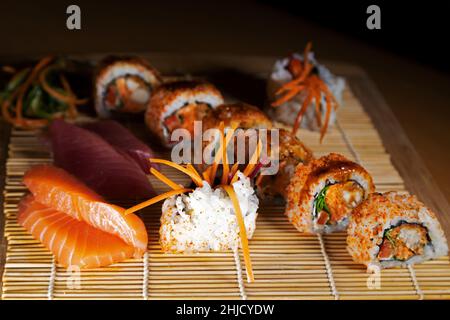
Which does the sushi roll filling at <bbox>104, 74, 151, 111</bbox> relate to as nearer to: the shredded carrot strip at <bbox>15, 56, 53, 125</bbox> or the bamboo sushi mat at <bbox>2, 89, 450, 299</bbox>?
the shredded carrot strip at <bbox>15, 56, 53, 125</bbox>

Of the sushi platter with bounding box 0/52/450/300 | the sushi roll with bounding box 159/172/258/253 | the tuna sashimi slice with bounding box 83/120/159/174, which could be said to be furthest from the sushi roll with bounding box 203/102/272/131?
the sushi roll with bounding box 159/172/258/253

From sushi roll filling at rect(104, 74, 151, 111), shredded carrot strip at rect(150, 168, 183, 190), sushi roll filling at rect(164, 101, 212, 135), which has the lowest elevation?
shredded carrot strip at rect(150, 168, 183, 190)

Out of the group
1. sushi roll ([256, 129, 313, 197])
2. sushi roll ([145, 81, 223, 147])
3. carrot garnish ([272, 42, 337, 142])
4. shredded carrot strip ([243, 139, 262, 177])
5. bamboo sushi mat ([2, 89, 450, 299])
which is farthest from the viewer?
carrot garnish ([272, 42, 337, 142])

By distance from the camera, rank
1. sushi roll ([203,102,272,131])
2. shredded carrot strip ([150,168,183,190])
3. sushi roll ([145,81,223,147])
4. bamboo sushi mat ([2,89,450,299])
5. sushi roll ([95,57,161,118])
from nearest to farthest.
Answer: bamboo sushi mat ([2,89,450,299])
shredded carrot strip ([150,168,183,190])
sushi roll ([203,102,272,131])
sushi roll ([145,81,223,147])
sushi roll ([95,57,161,118])

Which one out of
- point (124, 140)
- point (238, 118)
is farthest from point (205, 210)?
point (124, 140)

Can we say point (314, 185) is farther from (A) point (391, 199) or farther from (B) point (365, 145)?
(B) point (365, 145)

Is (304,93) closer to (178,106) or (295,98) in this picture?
(295,98)

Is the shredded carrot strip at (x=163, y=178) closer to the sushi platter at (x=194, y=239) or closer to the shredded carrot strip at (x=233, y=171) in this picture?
the sushi platter at (x=194, y=239)
